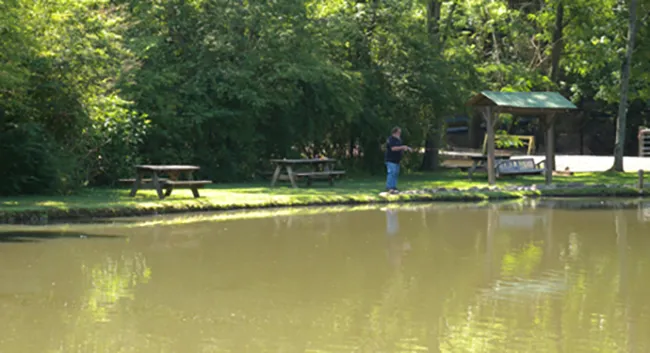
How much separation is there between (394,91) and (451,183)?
18.1 feet

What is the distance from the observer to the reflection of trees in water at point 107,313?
888cm

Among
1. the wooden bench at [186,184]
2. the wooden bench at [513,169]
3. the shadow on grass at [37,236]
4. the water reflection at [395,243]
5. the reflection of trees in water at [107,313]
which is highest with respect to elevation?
the wooden bench at [186,184]

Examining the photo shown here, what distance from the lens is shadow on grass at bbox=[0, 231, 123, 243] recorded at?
16297 mm

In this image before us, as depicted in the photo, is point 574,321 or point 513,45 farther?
point 513,45

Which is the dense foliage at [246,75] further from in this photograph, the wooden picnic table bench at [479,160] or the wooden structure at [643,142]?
the wooden structure at [643,142]

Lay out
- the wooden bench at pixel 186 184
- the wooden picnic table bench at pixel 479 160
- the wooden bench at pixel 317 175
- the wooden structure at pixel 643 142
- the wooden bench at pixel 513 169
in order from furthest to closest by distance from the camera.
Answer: the wooden structure at pixel 643 142 < the wooden picnic table bench at pixel 479 160 < the wooden bench at pixel 513 169 < the wooden bench at pixel 317 175 < the wooden bench at pixel 186 184

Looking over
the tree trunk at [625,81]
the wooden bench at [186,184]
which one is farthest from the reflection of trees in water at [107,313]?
the tree trunk at [625,81]

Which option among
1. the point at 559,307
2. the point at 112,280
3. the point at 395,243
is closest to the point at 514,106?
the point at 395,243

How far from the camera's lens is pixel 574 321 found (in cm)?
1001

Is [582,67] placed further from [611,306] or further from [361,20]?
[611,306]

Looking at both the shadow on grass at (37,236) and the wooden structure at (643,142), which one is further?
the wooden structure at (643,142)

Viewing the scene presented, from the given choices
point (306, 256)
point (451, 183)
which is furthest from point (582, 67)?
point (306, 256)

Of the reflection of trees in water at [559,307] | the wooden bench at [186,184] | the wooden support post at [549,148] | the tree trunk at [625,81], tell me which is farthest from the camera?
the tree trunk at [625,81]

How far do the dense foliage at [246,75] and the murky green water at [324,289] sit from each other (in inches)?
233
